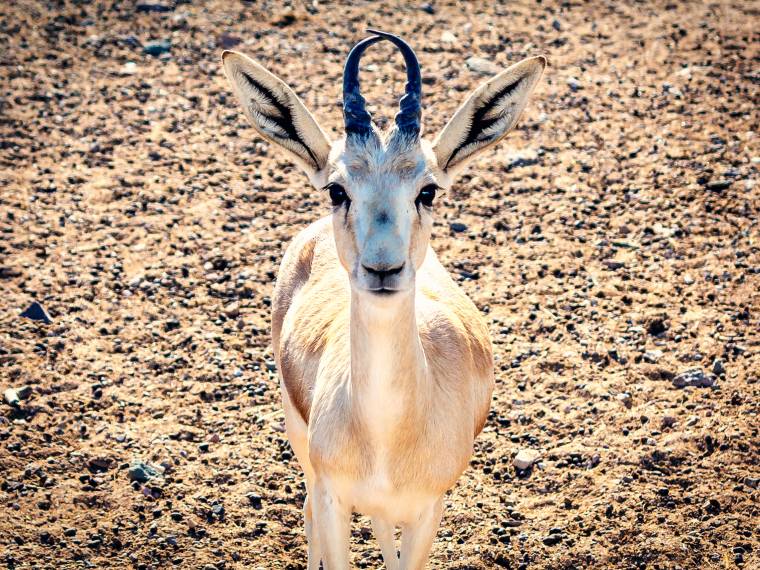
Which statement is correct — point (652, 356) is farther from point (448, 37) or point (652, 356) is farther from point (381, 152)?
point (448, 37)

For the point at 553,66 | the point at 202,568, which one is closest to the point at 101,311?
the point at 202,568

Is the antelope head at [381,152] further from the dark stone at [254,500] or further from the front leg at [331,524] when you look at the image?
the dark stone at [254,500]

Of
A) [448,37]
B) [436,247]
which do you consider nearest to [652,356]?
[436,247]

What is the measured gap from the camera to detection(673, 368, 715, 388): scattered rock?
357 inches

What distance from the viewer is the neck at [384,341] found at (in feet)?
18.2

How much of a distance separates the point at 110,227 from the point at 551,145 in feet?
17.2

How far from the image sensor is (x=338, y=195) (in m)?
5.84

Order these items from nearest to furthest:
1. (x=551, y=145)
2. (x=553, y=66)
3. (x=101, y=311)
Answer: (x=101, y=311) < (x=551, y=145) < (x=553, y=66)

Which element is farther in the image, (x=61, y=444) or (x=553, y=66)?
(x=553, y=66)

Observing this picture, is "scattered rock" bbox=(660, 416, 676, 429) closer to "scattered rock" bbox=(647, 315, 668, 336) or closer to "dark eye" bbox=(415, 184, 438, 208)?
"scattered rock" bbox=(647, 315, 668, 336)

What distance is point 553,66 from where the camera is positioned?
14.0 metres

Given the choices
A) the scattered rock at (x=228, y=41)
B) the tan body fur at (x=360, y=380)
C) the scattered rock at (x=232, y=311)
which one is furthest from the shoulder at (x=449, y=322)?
the scattered rock at (x=228, y=41)

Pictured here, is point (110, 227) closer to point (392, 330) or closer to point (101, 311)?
point (101, 311)

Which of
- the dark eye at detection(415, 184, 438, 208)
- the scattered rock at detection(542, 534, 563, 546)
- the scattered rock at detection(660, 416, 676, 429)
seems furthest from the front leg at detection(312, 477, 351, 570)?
the scattered rock at detection(660, 416, 676, 429)
